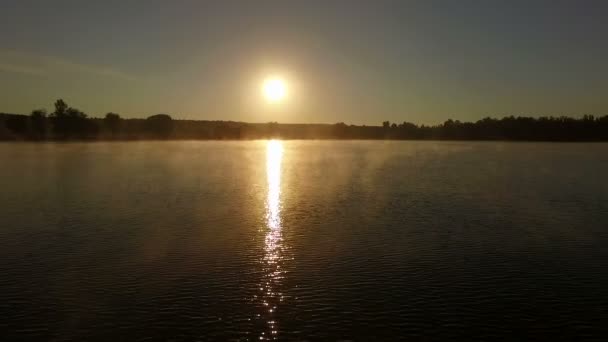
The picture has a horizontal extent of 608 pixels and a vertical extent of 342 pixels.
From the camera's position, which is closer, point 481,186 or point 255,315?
point 255,315

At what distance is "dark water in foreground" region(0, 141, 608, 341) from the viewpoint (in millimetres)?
19078

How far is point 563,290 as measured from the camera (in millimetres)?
22969

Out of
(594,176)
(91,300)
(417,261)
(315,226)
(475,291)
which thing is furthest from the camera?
(594,176)

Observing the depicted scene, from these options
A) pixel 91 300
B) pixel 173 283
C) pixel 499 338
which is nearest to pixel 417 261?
pixel 499 338

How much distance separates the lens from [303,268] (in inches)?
1038

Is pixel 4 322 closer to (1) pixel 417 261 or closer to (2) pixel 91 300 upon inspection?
(2) pixel 91 300

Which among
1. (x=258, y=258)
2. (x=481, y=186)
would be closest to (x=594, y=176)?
(x=481, y=186)

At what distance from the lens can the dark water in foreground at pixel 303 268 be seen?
19.1 metres

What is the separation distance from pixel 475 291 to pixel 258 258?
478 inches

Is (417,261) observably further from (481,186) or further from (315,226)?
(481,186)

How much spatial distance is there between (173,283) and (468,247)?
18495mm

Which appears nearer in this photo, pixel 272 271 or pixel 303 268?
pixel 272 271

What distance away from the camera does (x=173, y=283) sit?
2388 centimetres

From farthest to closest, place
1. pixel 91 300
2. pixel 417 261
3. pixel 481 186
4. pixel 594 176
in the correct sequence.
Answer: pixel 594 176 < pixel 481 186 < pixel 417 261 < pixel 91 300
